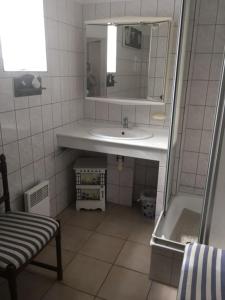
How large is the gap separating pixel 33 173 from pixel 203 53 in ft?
5.49

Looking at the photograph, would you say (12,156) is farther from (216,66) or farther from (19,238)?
(216,66)

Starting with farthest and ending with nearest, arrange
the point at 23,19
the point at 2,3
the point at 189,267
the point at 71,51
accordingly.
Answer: the point at 71,51
the point at 23,19
the point at 2,3
the point at 189,267

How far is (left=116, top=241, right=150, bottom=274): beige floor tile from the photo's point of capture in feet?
6.31

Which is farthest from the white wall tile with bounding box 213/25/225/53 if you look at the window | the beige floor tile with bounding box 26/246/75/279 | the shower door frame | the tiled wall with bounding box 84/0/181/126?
the beige floor tile with bounding box 26/246/75/279

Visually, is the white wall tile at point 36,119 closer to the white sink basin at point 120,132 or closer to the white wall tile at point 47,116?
the white wall tile at point 47,116

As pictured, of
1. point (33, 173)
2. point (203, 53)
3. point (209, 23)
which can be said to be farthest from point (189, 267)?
point (209, 23)

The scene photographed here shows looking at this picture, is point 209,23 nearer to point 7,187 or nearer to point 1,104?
point 1,104

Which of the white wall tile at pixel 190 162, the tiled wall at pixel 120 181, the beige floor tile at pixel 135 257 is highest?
the white wall tile at pixel 190 162

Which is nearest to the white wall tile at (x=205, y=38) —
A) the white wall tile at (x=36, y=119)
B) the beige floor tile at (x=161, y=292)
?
the white wall tile at (x=36, y=119)

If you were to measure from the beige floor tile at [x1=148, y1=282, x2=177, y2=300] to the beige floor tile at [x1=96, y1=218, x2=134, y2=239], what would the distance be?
0.56 meters

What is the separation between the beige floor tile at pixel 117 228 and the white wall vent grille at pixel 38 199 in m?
0.52

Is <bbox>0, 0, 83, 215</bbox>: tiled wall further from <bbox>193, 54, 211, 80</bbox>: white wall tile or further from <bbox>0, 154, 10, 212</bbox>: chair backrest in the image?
<bbox>193, 54, 211, 80</bbox>: white wall tile

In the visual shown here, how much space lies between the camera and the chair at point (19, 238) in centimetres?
131

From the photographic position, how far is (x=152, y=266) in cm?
176
